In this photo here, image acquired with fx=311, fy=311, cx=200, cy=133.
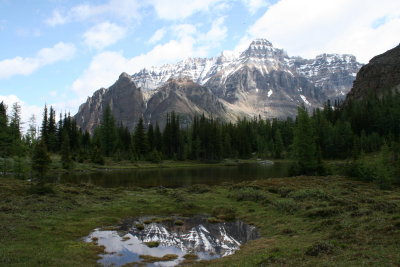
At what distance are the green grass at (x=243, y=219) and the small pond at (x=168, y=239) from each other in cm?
128

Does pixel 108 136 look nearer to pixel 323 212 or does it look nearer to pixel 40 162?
pixel 40 162

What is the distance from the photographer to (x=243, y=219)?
1219 inches

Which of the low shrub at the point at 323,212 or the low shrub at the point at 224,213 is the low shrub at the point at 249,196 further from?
the low shrub at the point at 323,212

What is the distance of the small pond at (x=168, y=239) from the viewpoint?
20319 mm

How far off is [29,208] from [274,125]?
175 m

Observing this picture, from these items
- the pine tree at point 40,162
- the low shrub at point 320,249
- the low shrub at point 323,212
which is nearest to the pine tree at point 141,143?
the pine tree at point 40,162

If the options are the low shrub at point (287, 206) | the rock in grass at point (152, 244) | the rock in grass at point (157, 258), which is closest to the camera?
the rock in grass at point (157, 258)

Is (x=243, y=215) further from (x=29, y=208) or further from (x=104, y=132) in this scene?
A: (x=104, y=132)

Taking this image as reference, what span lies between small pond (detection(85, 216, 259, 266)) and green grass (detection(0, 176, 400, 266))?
1.28m

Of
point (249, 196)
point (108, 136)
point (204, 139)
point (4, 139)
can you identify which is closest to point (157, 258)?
point (249, 196)

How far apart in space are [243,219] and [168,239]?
30.4ft

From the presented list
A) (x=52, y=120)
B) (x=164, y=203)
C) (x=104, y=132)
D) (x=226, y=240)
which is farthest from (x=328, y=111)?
(x=226, y=240)

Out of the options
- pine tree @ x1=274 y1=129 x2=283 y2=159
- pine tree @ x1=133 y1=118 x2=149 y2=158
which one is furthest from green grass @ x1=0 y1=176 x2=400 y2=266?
pine tree @ x1=274 y1=129 x2=283 y2=159

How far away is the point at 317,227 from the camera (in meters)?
22.9
